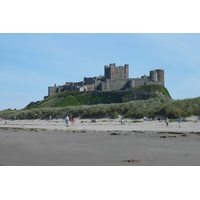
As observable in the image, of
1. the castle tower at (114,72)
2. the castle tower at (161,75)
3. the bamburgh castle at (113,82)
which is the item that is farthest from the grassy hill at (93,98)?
the castle tower at (114,72)

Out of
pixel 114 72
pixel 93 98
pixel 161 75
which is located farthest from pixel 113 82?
pixel 161 75

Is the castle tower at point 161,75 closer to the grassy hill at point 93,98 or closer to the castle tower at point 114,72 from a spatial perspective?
the castle tower at point 114,72

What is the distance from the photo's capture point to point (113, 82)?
8444cm

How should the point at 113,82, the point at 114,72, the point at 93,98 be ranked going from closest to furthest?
1. the point at 93,98
2. the point at 113,82
3. the point at 114,72

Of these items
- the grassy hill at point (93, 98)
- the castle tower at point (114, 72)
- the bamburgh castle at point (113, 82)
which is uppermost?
the castle tower at point (114, 72)

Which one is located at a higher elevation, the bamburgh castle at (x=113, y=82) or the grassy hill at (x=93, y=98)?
the bamburgh castle at (x=113, y=82)

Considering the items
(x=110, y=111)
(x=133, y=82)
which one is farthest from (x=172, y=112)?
(x=133, y=82)

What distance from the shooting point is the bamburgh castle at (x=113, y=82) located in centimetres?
8355

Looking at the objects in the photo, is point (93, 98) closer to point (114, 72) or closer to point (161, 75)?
point (114, 72)

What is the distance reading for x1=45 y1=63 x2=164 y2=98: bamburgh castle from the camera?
83.6m

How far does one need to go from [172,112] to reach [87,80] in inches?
2662

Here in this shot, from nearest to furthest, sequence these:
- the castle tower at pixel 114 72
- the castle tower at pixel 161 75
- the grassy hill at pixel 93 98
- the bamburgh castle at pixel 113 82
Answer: the grassy hill at pixel 93 98 < the bamburgh castle at pixel 113 82 < the castle tower at pixel 161 75 < the castle tower at pixel 114 72

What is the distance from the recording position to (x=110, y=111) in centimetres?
3209
